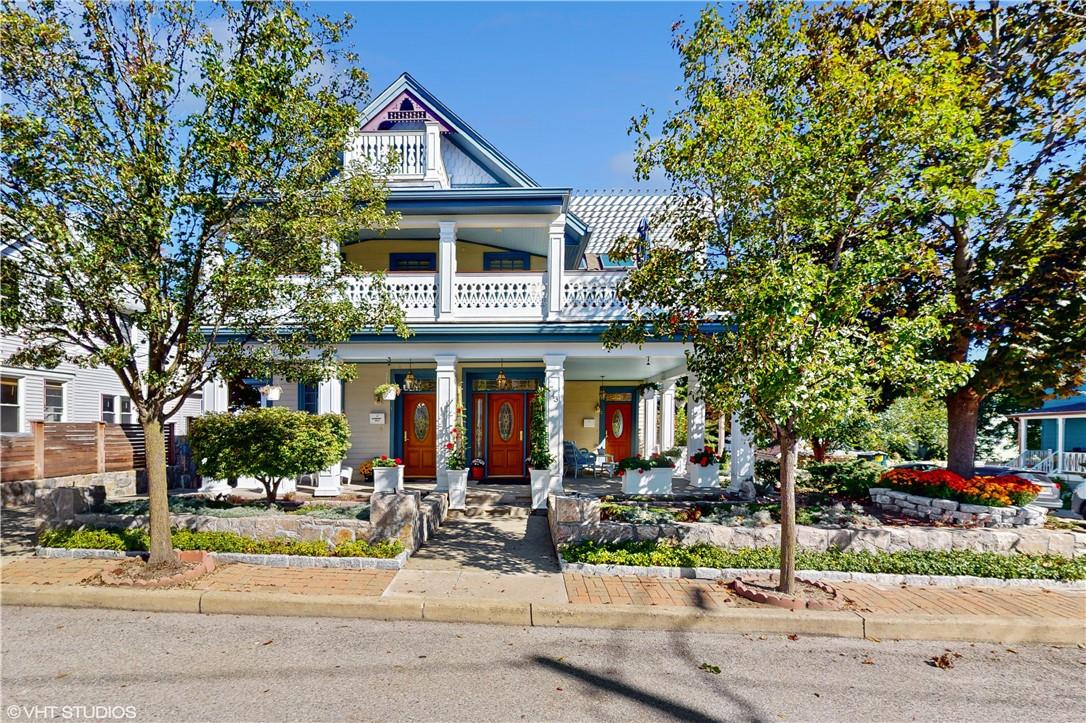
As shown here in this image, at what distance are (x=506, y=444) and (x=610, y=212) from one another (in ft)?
28.0

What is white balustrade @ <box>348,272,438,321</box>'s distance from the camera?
13.2 m

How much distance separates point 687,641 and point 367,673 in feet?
9.64

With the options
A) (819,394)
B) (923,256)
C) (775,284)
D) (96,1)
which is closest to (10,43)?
(96,1)

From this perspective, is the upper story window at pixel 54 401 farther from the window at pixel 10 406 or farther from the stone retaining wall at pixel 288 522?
the stone retaining wall at pixel 288 522

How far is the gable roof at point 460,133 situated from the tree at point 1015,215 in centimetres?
769

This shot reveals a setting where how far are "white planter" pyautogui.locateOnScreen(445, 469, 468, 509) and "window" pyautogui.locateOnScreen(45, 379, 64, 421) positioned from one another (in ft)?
40.4

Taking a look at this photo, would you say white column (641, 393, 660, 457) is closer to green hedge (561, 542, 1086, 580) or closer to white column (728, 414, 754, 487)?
white column (728, 414, 754, 487)

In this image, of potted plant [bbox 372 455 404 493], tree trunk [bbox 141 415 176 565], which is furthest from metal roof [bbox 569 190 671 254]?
tree trunk [bbox 141 415 176 565]

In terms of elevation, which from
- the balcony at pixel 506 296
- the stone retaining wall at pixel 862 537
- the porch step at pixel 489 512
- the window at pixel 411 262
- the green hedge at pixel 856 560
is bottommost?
the porch step at pixel 489 512

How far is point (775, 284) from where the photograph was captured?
Result: 5.98 metres

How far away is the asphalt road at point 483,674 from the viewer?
439 cm

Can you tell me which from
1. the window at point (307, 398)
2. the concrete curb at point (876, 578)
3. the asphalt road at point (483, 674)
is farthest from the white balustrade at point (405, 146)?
the asphalt road at point (483, 674)

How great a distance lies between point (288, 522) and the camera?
26.8ft

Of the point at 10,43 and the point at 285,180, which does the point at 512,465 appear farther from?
the point at 10,43
